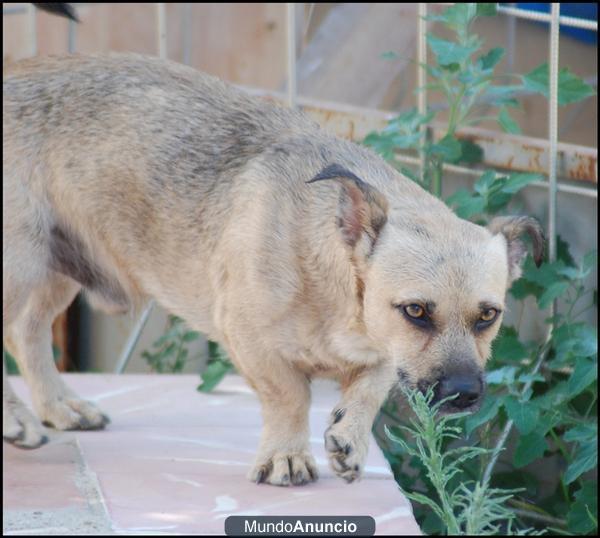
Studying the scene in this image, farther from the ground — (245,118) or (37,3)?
(37,3)

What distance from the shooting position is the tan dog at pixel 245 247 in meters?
3.91

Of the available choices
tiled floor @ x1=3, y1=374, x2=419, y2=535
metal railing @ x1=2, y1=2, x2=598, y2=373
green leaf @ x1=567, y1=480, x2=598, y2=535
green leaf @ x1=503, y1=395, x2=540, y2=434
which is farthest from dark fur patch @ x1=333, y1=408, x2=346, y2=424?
metal railing @ x1=2, y1=2, x2=598, y2=373

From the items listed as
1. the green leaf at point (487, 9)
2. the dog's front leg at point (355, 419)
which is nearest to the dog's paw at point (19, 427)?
the dog's front leg at point (355, 419)

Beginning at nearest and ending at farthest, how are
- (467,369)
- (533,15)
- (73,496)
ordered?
1. (467,369)
2. (73,496)
3. (533,15)

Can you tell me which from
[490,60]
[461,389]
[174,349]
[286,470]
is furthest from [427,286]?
[174,349]

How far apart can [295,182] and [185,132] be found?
0.60 meters

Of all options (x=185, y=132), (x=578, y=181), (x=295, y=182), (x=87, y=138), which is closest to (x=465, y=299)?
(x=295, y=182)

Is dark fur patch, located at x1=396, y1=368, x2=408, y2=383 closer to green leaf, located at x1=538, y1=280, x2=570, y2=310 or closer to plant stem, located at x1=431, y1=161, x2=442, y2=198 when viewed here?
green leaf, located at x1=538, y1=280, x2=570, y2=310

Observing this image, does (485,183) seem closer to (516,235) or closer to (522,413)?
(522,413)

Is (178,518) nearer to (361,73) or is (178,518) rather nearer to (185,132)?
(185,132)

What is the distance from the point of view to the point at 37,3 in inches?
197

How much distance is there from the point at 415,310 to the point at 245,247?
72 cm

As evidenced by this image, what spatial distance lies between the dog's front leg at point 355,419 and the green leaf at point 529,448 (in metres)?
1.04

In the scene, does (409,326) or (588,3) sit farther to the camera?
(588,3)
